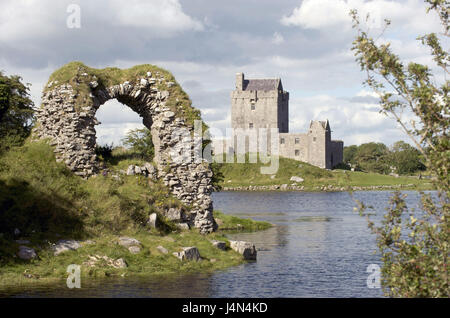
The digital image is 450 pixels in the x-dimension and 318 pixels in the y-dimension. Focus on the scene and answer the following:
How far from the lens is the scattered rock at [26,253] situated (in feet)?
65.1

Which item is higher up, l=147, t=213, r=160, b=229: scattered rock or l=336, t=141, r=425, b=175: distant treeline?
l=336, t=141, r=425, b=175: distant treeline

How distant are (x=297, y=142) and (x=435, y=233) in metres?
107

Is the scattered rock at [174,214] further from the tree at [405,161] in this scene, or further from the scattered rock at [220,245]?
the tree at [405,161]

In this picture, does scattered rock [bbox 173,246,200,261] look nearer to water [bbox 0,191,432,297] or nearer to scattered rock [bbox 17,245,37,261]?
water [bbox 0,191,432,297]

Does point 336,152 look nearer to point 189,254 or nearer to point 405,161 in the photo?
point 405,161

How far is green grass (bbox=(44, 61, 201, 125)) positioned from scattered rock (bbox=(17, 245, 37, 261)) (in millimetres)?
7368

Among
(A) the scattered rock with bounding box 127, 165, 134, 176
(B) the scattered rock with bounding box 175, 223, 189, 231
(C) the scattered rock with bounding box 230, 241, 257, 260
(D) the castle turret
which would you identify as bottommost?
(C) the scattered rock with bounding box 230, 241, 257, 260

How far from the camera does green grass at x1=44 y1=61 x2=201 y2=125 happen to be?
24938 millimetres

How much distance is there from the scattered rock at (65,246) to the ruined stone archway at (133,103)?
4103 millimetres

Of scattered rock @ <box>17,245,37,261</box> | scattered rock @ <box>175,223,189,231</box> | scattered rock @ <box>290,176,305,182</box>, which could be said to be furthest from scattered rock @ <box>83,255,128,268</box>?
scattered rock @ <box>290,176,305,182</box>

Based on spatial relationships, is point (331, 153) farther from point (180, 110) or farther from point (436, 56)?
point (436, 56)

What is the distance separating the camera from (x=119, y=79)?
26.5 m

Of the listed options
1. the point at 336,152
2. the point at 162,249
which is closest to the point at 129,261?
the point at 162,249

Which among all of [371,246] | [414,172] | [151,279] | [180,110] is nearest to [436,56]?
[151,279]
